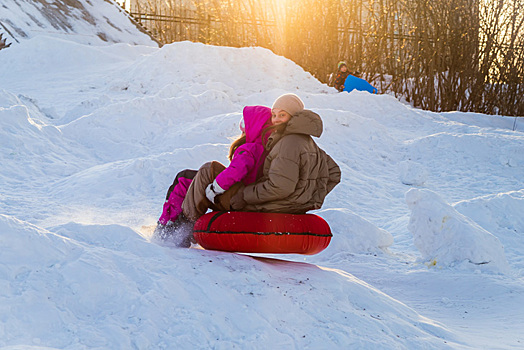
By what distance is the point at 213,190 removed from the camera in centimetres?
313

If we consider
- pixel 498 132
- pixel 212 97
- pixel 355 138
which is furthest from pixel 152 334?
pixel 498 132

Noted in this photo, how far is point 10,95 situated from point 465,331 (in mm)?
7507

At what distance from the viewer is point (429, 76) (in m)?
13.6

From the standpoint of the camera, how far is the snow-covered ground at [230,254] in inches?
90.7

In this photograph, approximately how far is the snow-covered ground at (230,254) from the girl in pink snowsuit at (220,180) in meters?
0.30

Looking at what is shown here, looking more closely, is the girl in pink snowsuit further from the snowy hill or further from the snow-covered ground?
the snowy hill

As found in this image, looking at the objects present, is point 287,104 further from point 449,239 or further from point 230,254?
point 449,239

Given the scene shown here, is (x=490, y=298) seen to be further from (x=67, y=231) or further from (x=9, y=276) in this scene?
(x=9, y=276)

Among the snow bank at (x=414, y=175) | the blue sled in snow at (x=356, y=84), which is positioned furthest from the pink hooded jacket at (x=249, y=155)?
the blue sled in snow at (x=356, y=84)

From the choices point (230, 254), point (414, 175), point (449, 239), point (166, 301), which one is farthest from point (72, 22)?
point (166, 301)

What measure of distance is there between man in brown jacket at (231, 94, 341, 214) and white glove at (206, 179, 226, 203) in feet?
0.36

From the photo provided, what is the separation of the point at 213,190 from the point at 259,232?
372mm

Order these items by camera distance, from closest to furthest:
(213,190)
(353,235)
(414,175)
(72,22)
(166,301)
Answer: (166,301) < (213,190) < (353,235) < (414,175) < (72,22)

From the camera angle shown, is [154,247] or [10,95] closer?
[154,247]
